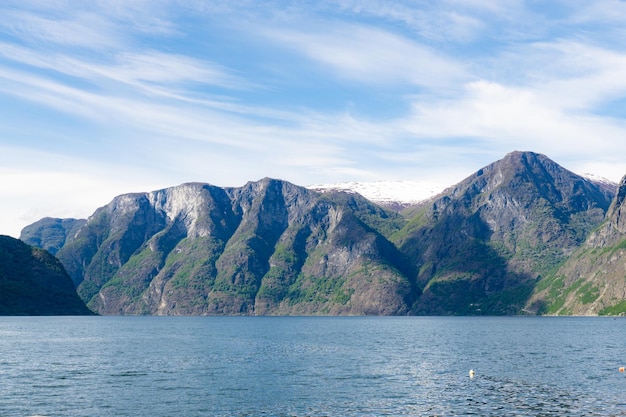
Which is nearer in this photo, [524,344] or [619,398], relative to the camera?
[619,398]

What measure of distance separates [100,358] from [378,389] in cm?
6831

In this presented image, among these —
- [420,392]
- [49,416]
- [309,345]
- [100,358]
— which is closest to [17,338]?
[100,358]

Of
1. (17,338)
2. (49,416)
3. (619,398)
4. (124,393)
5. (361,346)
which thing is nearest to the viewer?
(49,416)

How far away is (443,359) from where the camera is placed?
131125 mm

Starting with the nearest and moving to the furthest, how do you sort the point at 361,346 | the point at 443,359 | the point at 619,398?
the point at 619,398 → the point at 443,359 → the point at 361,346

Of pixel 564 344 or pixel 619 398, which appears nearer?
pixel 619 398

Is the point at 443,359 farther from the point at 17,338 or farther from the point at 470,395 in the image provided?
the point at 17,338

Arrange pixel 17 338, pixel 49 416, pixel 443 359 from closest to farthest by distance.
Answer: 1. pixel 49 416
2. pixel 443 359
3. pixel 17 338

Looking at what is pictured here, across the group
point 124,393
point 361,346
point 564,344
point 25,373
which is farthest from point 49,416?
point 564,344

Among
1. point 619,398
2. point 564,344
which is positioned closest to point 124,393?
point 619,398

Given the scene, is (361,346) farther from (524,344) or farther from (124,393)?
(124,393)

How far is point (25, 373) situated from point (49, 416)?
128ft

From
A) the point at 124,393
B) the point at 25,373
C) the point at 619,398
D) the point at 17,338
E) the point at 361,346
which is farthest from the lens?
→ the point at 17,338

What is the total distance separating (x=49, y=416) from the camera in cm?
6912
